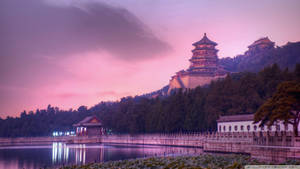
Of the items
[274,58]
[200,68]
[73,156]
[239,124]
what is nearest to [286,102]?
[239,124]

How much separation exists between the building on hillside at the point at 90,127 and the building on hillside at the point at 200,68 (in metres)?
25.8

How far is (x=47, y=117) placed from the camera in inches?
4437

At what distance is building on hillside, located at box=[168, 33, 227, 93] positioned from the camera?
326ft

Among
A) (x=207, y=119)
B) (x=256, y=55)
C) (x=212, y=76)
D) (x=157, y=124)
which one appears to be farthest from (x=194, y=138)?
(x=256, y=55)

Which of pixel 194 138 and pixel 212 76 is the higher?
pixel 212 76

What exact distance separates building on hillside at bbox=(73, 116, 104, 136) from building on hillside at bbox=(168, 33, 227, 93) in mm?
25842

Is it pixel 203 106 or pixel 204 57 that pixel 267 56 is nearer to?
pixel 204 57

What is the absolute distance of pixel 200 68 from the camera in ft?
340

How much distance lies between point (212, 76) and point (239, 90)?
174 feet

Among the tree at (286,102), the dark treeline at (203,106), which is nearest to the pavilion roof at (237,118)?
the dark treeline at (203,106)

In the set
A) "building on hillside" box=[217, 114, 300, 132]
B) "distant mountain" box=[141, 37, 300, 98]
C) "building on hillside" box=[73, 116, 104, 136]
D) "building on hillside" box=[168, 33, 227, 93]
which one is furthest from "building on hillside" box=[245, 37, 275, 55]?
"building on hillside" box=[217, 114, 300, 132]

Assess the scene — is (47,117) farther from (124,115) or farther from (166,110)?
(166,110)

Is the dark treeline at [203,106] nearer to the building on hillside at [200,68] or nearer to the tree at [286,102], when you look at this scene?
the tree at [286,102]

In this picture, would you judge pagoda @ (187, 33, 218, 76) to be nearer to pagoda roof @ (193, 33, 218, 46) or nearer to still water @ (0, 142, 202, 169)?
pagoda roof @ (193, 33, 218, 46)
